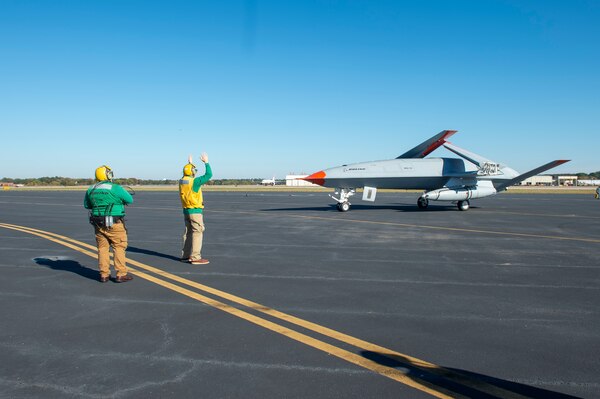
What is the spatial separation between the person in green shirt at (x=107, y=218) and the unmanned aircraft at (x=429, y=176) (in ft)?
51.8

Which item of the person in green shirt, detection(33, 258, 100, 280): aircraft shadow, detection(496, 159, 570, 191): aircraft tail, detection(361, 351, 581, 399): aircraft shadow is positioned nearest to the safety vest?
the person in green shirt

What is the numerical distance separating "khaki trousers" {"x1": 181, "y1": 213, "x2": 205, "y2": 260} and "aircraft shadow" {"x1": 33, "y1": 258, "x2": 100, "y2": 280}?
76.1 inches

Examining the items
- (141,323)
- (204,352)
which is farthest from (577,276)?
(141,323)

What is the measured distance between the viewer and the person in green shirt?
785 centimetres

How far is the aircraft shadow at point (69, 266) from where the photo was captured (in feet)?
28.9

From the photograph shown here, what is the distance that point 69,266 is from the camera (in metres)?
9.62

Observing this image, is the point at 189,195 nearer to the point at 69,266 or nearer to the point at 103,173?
the point at 103,173

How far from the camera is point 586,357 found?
4488mm

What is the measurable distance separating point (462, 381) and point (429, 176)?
73.1 feet

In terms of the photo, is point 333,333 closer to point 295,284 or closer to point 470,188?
point 295,284

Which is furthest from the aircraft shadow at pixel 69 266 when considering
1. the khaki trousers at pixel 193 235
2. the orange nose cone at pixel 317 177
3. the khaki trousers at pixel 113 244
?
the orange nose cone at pixel 317 177

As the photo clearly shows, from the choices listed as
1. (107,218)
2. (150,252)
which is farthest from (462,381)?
(150,252)

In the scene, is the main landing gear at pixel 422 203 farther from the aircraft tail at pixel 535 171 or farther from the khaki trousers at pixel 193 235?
the khaki trousers at pixel 193 235

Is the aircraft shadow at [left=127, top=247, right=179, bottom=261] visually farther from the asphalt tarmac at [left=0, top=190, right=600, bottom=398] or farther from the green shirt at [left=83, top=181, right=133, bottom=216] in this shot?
the green shirt at [left=83, top=181, right=133, bottom=216]
